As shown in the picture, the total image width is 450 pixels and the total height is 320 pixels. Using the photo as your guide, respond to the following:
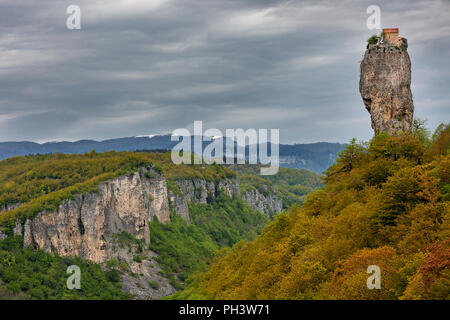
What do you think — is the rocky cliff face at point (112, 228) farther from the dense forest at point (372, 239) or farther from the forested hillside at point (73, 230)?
the dense forest at point (372, 239)

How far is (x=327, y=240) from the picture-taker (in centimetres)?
4328

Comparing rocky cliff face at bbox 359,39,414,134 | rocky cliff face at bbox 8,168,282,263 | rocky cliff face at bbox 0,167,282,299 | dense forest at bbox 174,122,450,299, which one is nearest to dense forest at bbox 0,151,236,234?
rocky cliff face at bbox 0,167,282,299

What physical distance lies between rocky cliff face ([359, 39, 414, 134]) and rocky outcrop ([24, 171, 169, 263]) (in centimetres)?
8868

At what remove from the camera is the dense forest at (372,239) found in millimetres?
31922

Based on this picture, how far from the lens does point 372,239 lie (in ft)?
131

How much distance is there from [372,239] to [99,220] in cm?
10676

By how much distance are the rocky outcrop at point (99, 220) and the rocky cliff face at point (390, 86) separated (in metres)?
88.7

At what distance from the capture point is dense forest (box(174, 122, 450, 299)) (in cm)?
3192

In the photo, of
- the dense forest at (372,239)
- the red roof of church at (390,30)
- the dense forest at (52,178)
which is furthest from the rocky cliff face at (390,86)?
the dense forest at (52,178)

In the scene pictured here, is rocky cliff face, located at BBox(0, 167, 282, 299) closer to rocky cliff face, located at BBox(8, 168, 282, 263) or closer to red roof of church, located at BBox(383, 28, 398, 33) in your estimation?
rocky cliff face, located at BBox(8, 168, 282, 263)

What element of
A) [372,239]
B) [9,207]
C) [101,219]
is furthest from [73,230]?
[372,239]
